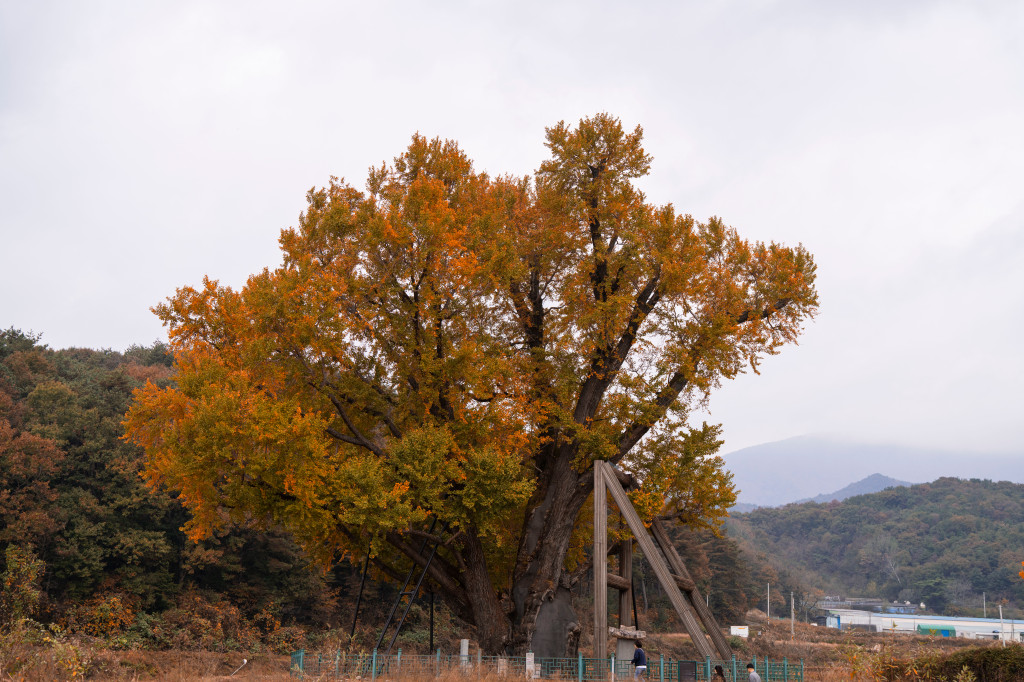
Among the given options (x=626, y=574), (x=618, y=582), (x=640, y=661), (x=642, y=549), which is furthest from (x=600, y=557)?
(x=626, y=574)

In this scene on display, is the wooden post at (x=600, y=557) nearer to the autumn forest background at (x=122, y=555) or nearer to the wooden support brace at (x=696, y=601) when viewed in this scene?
the wooden support brace at (x=696, y=601)

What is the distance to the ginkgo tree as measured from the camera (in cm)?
1669

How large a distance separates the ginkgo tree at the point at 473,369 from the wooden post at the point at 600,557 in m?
0.89

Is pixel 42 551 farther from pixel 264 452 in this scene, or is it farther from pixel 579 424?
pixel 579 424

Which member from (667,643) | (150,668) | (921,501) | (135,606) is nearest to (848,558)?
(921,501)

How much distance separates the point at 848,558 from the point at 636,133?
4433 inches

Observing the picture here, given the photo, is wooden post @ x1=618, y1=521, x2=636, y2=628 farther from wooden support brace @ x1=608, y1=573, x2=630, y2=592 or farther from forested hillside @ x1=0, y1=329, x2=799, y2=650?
forested hillside @ x1=0, y1=329, x2=799, y2=650

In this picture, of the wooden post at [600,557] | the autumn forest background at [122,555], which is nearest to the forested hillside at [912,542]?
the autumn forest background at [122,555]

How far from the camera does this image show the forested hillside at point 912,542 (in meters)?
93.1

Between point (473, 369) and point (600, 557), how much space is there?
6296 mm

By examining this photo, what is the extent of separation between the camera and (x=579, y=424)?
2059 centimetres

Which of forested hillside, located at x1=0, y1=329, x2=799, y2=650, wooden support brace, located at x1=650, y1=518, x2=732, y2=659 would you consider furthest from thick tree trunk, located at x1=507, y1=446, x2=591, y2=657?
forested hillside, located at x1=0, y1=329, x2=799, y2=650

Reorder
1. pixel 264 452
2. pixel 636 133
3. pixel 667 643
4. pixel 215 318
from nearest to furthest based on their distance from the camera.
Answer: pixel 264 452 → pixel 215 318 → pixel 636 133 → pixel 667 643

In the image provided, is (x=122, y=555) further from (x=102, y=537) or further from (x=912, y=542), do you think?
(x=912, y=542)
